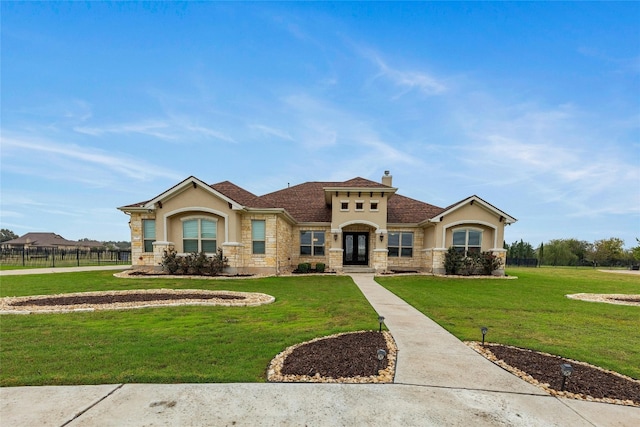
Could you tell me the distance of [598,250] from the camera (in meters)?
44.4

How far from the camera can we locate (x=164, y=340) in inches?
194

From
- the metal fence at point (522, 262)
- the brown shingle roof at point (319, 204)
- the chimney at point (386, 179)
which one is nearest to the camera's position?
the brown shingle roof at point (319, 204)

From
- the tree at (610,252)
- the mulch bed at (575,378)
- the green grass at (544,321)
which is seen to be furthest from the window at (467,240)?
the tree at (610,252)

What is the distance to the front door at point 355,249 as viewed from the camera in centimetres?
1992

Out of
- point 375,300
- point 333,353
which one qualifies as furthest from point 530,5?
point 333,353

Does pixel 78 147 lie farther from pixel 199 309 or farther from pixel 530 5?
pixel 530 5

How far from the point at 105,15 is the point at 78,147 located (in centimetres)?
1206

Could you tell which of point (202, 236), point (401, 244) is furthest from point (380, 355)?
point (401, 244)

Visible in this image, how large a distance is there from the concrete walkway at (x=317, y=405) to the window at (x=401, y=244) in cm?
1584

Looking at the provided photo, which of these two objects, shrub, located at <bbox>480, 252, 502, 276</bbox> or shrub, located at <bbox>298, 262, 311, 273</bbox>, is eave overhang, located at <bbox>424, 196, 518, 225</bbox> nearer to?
shrub, located at <bbox>480, 252, 502, 276</bbox>

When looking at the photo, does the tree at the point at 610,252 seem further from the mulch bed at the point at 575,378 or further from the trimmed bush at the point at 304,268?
the mulch bed at the point at 575,378

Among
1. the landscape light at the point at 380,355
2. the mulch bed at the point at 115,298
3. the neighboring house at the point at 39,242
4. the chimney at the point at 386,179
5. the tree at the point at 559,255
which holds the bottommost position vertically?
the tree at the point at 559,255

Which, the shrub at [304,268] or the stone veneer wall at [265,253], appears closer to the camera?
the stone veneer wall at [265,253]

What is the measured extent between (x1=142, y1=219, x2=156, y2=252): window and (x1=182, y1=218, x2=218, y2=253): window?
93.5 inches
